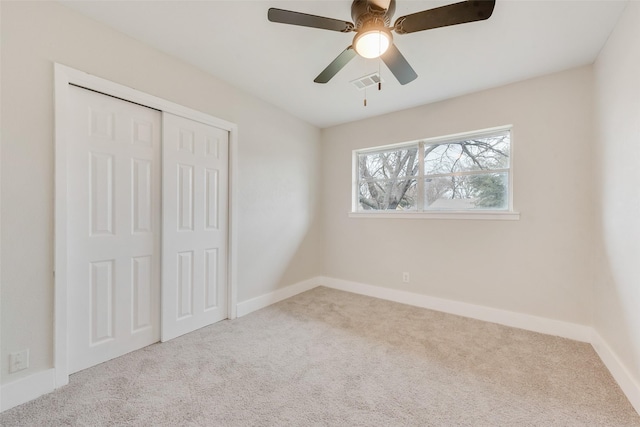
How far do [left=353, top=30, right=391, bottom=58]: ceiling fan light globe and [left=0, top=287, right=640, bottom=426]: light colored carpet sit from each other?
215 cm

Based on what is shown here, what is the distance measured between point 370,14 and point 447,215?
2.25 meters

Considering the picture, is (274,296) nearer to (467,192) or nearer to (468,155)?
(467,192)

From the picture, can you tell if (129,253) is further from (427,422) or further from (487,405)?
(487,405)

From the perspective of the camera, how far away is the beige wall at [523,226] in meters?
2.36

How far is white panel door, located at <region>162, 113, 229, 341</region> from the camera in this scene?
229 centimetres

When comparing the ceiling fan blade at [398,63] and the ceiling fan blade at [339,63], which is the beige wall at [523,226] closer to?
the ceiling fan blade at [398,63]

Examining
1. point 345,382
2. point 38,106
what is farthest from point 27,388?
point 345,382

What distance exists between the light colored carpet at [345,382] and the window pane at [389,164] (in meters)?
1.93

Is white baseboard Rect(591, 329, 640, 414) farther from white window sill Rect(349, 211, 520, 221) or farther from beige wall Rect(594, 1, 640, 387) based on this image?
white window sill Rect(349, 211, 520, 221)

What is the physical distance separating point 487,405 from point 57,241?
2883 millimetres

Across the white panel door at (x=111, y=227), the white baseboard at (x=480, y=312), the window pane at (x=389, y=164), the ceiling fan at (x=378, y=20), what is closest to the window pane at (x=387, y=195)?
the window pane at (x=389, y=164)

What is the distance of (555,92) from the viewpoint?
95.9 inches

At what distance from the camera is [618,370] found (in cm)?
176

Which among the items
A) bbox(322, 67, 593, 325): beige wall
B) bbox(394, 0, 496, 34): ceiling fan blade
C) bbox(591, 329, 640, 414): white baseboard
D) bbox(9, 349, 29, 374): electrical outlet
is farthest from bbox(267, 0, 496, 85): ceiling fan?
bbox(9, 349, 29, 374): electrical outlet
